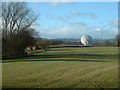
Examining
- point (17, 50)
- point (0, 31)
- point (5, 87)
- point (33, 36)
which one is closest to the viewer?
point (5, 87)

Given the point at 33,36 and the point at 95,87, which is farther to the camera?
the point at 33,36

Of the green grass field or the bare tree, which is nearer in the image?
the green grass field

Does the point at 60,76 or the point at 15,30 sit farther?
the point at 15,30

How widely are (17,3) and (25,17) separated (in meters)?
2.80

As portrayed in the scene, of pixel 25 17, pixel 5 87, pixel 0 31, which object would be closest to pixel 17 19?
pixel 25 17

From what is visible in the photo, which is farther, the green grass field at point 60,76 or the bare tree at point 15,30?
the bare tree at point 15,30

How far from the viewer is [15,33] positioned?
32438 millimetres

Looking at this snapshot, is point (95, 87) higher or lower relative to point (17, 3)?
lower

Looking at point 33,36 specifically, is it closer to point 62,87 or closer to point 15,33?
point 15,33

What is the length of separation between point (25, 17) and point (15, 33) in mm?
3686

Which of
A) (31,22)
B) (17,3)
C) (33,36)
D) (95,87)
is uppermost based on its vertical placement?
(17,3)

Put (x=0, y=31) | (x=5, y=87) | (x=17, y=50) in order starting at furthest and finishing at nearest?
(x=17, y=50) < (x=0, y=31) < (x=5, y=87)

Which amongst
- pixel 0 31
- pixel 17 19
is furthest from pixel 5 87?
pixel 17 19

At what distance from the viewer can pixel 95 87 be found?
22.2 ft
